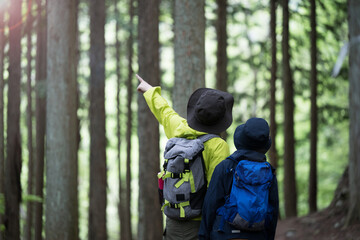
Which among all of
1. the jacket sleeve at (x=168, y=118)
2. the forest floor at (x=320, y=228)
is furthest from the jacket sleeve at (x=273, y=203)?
the forest floor at (x=320, y=228)

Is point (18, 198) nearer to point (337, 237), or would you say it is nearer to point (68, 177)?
point (68, 177)

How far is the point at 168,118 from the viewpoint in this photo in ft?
14.8

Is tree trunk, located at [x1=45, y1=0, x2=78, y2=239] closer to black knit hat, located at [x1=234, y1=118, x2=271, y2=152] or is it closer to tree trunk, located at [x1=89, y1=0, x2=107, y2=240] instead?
tree trunk, located at [x1=89, y1=0, x2=107, y2=240]

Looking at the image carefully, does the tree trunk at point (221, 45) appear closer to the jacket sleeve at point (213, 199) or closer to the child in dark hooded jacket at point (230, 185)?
the child in dark hooded jacket at point (230, 185)

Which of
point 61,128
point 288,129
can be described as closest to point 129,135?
point 288,129

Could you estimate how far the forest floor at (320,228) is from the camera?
8008 millimetres

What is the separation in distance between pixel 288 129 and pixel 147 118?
5734 millimetres

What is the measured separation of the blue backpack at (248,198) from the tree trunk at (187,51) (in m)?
3.64

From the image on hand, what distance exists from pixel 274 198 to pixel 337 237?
4.91 metres

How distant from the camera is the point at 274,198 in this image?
3973 mm

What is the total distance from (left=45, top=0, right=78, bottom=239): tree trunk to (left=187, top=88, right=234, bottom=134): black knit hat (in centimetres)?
464

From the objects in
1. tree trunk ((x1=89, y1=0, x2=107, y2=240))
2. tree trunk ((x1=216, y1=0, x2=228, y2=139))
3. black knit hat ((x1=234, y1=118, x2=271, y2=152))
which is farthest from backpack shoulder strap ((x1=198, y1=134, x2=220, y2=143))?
tree trunk ((x1=216, y1=0, x2=228, y2=139))

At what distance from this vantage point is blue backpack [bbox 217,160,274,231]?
380cm

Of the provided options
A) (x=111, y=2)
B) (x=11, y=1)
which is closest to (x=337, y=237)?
(x=11, y=1)
